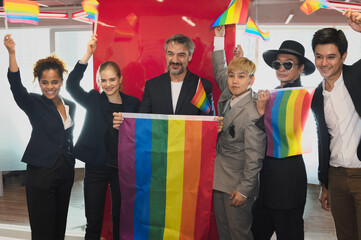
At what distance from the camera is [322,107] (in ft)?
6.95

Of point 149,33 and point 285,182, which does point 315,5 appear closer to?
point 285,182

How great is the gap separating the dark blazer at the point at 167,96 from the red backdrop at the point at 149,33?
47 centimetres

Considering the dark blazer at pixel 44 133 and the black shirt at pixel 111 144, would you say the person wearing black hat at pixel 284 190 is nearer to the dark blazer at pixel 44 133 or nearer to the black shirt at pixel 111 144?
the black shirt at pixel 111 144

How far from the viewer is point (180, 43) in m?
2.37

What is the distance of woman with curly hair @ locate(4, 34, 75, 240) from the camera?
7.54 ft

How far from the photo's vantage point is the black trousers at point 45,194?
2299mm

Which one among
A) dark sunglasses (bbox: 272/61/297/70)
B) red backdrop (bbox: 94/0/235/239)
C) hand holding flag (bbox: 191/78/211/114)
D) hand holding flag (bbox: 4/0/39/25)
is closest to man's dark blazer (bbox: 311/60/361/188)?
dark sunglasses (bbox: 272/61/297/70)

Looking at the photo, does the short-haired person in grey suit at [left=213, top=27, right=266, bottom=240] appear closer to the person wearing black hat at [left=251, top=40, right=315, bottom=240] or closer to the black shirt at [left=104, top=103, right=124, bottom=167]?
the person wearing black hat at [left=251, top=40, right=315, bottom=240]

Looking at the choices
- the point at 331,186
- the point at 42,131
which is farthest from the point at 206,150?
the point at 42,131

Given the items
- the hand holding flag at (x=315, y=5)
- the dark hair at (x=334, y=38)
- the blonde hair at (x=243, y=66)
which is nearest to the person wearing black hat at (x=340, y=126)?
the dark hair at (x=334, y=38)

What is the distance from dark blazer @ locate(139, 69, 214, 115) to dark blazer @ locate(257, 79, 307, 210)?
2.11 feet

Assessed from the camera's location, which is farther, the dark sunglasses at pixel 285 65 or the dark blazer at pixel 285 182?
the dark sunglasses at pixel 285 65

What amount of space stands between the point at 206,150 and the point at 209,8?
1.35 metres

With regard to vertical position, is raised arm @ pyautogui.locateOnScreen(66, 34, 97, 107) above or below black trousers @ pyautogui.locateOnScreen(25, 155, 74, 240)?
above
